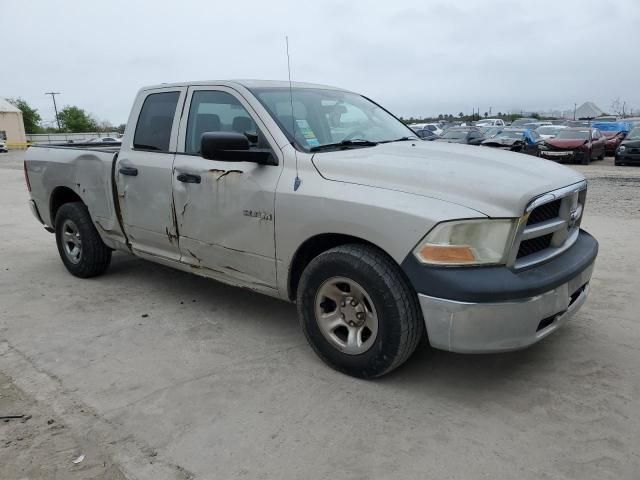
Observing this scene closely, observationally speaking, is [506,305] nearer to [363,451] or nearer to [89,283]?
[363,451]

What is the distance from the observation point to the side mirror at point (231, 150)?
3.33 metres

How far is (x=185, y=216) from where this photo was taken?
4.06m

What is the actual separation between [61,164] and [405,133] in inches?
136

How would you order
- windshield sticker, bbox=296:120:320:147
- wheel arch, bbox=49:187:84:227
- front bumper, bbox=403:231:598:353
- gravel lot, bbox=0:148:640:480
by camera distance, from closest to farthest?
gravel lot, bbox=0:148:640:480 < front bumper, bbox=403:231:598:353 < windshield sticker, bbox=296:120:320:147 < wheel arch, bbox=49:187:84:227

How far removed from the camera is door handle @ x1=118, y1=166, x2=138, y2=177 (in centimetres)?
443

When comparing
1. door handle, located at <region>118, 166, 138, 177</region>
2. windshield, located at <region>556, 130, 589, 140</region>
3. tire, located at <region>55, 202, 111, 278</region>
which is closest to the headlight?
door handle, located at <region>118, 166, 138, 177</region>

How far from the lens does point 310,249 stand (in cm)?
346

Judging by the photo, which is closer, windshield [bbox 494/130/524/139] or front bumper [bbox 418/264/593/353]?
front bumper [bbox 418/264/593/353]

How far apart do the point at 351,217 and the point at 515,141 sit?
56.9 feet

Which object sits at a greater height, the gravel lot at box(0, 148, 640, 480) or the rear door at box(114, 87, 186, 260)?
the rear door at box(114, 87, 186, 260)

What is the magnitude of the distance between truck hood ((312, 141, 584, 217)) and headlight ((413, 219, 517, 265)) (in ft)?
0.25

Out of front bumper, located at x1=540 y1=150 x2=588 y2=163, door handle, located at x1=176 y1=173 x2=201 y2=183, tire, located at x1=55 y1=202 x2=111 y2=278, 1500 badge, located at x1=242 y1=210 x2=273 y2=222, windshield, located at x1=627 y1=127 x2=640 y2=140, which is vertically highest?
door handle, located at x1=176 y1=173 x2=201 y2=183

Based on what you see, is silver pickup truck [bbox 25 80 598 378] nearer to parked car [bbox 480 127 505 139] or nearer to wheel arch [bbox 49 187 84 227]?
wheel arch [bbox 49 187 84 227]

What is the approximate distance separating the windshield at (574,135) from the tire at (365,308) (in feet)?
63.1
